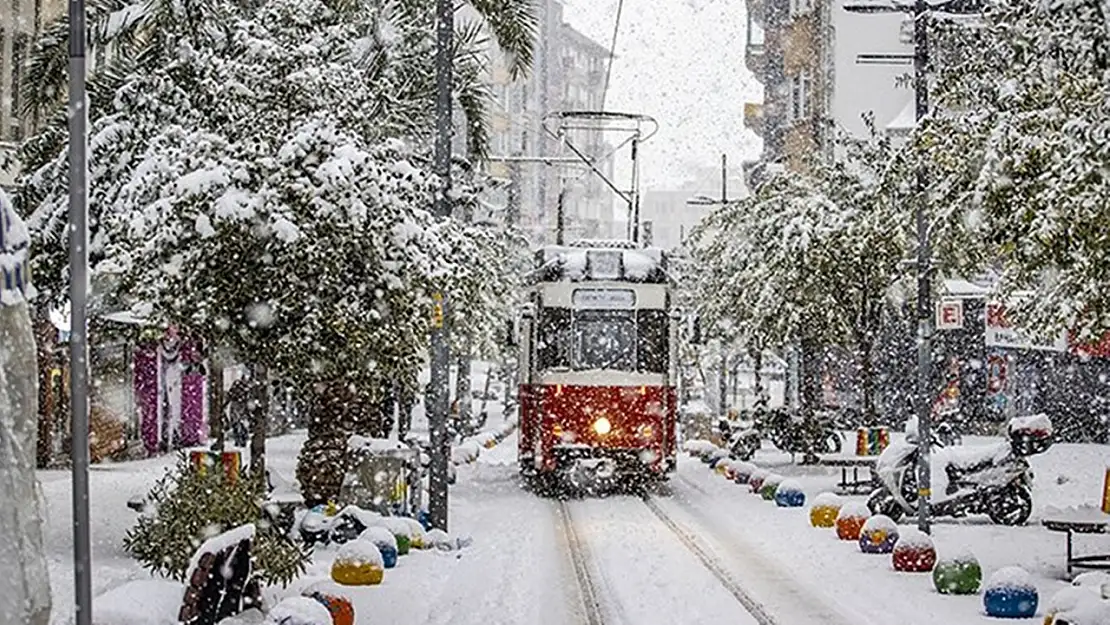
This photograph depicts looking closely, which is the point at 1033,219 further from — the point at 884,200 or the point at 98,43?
the point at 98,43

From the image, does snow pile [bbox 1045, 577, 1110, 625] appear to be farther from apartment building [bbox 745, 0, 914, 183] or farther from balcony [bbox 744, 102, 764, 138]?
balcony [bbox 744, 102, 764, 138]

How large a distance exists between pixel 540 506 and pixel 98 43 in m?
10.1

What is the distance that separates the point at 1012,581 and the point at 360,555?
6.24m

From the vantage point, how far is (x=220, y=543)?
1225 centimetres

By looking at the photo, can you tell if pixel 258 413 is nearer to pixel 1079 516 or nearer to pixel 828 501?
pixel 828 501

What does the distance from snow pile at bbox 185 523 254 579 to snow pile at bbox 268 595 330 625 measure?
0.58 meters

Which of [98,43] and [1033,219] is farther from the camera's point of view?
[98,43]

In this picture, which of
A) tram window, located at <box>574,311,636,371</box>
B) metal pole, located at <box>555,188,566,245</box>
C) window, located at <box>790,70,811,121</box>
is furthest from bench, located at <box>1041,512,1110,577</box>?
window, located at <box>790,70,811,121</box>

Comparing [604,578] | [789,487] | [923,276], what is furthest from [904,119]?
[604,578]

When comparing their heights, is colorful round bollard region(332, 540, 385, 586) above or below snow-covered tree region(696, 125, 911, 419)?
below

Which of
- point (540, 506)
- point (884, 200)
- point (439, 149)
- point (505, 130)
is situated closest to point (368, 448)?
point (439, 149)

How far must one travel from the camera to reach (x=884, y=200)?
2580cm

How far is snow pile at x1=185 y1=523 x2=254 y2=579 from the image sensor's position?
39.5 feet

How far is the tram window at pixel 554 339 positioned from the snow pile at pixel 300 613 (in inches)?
639
